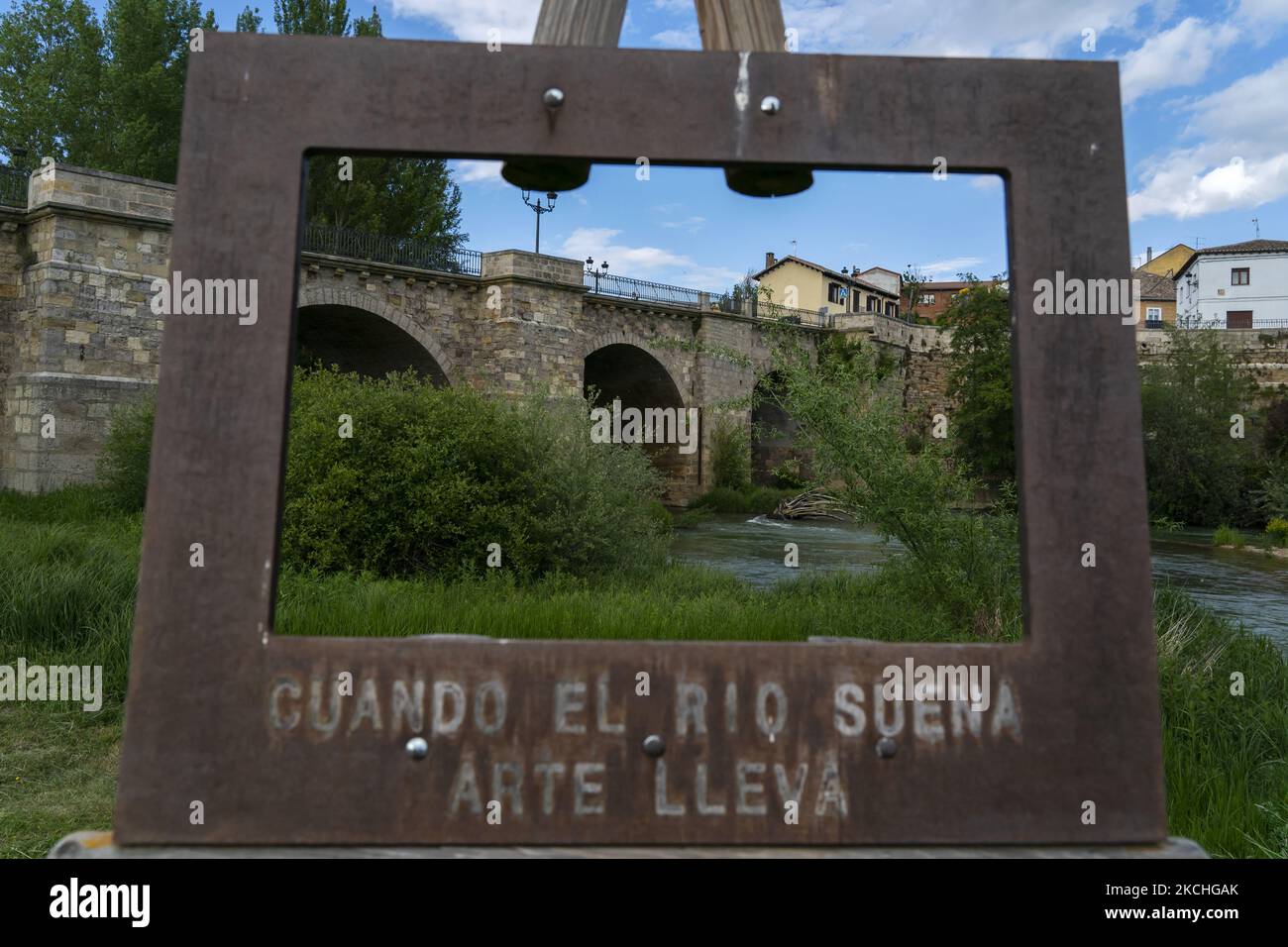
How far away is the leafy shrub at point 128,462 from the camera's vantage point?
1495 cm

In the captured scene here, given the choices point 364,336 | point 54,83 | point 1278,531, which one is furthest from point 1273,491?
point 54,83

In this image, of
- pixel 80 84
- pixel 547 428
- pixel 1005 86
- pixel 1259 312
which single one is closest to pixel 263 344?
pixel 1005 86

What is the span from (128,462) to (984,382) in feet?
82.0

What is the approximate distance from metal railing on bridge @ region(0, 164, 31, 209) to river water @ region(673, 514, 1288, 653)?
14.8m

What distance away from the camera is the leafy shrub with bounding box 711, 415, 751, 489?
3072 cm

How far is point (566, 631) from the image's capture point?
293 inches

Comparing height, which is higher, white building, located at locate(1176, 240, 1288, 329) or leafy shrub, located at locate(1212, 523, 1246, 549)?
white building, located at locate(1176, 240, 1288, 329)

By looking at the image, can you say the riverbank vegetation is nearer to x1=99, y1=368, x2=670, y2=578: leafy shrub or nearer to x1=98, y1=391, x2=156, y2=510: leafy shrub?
x1=99, y1=368, x2=670, y2=578: leafy shrub

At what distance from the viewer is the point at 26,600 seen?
6770mm

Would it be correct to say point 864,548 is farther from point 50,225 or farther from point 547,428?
point 50,225
